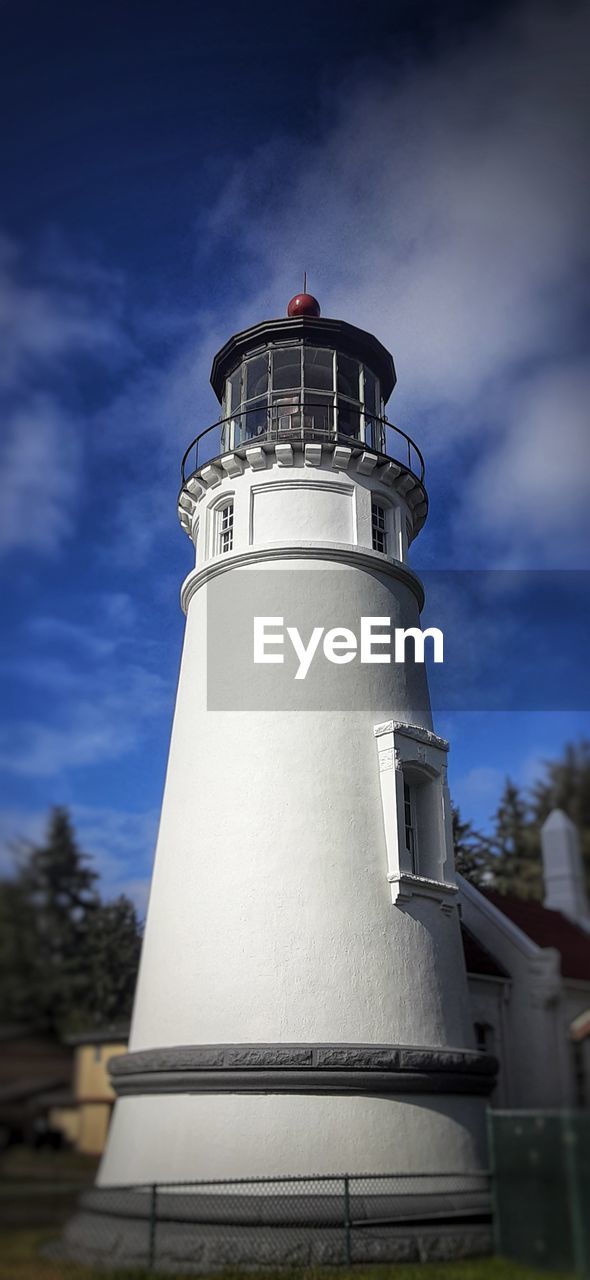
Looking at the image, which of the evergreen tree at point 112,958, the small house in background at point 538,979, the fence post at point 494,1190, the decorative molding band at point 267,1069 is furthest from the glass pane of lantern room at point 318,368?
the fence post at point 494,1190

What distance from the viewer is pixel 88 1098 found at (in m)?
6.53

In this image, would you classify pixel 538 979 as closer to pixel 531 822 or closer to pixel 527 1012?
pixel 527 1012

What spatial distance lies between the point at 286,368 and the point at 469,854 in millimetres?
6405

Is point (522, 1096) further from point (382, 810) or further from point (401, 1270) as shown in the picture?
point (382, 810)

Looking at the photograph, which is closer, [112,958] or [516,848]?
[516,848]

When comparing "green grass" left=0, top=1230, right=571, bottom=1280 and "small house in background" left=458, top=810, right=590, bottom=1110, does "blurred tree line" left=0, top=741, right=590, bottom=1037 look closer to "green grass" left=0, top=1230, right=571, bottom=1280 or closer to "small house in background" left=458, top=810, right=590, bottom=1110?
"small house in background" left=458, top=810, right=590, bottom=1110

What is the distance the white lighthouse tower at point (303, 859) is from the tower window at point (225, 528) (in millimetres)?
29

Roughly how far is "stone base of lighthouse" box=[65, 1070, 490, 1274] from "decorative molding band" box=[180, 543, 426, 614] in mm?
5297

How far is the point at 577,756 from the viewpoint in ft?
16.4

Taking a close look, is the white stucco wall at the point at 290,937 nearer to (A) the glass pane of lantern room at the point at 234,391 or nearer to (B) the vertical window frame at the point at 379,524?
(B) the vertical window frame at the point at 379,524

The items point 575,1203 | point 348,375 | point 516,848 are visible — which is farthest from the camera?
point 348,375

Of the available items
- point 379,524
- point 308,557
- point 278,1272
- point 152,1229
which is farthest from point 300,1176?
point 379,524

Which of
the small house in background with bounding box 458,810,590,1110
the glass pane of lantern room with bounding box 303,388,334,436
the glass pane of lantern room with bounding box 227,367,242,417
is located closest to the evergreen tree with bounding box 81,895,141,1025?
the small house in background with bounding box 458,810,590,1110

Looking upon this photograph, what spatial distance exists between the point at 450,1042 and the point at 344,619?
4633mm
